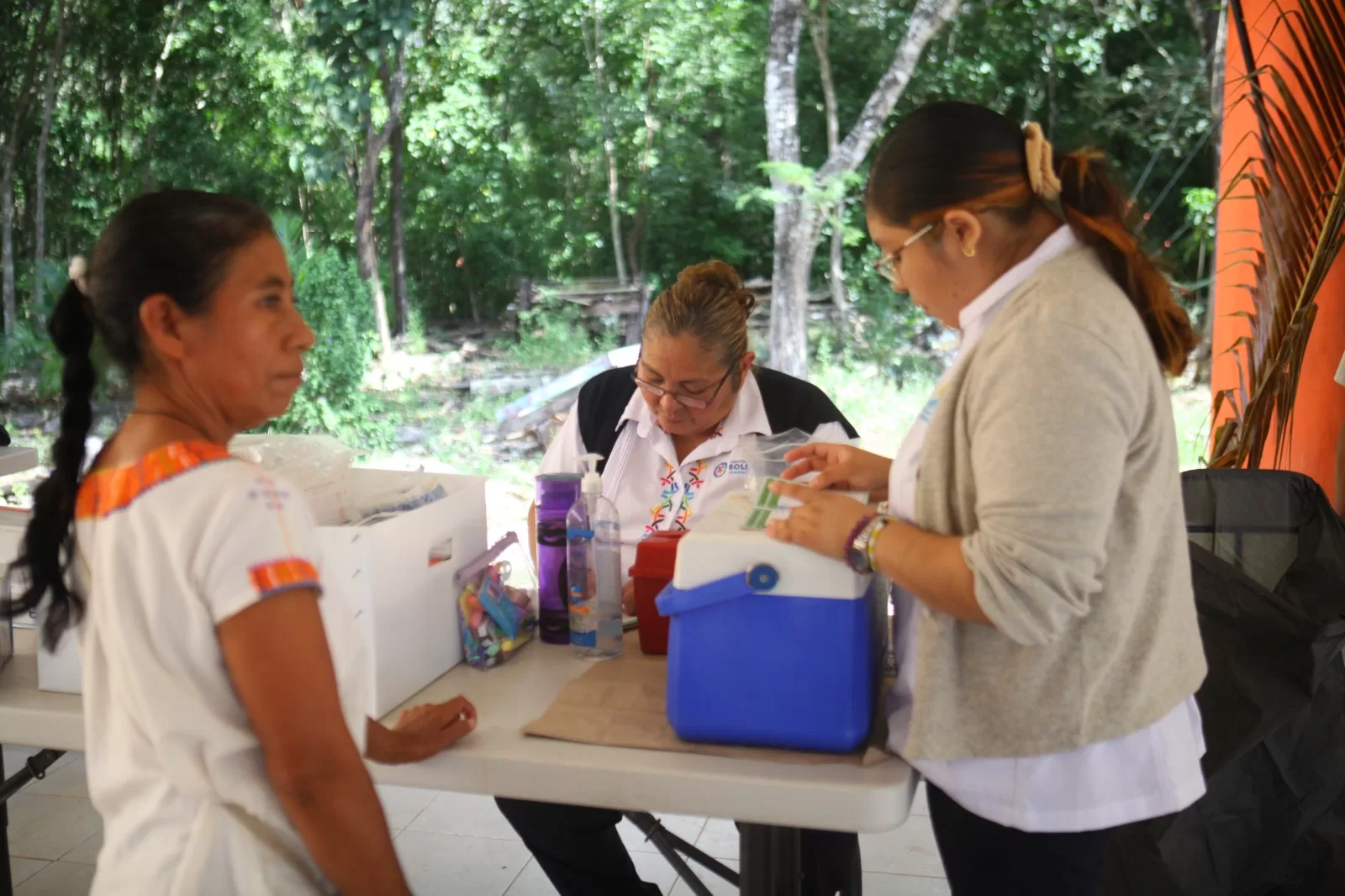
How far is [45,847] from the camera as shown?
108 inches

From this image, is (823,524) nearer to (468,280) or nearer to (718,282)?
(718,282)

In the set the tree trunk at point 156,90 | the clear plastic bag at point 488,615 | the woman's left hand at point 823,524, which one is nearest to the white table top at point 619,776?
the clear plastic bag at point 488,615

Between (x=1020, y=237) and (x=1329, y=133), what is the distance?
163 centimetres

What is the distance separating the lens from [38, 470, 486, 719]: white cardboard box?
4.49 feet

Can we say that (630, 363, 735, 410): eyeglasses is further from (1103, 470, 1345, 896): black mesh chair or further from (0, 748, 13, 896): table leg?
(0, 748, 13, 896): table leg

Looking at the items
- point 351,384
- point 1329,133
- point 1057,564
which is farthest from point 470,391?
point 1057,564

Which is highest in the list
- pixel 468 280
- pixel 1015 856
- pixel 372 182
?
pixel 372 182

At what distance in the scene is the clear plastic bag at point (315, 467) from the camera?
1.45 metres

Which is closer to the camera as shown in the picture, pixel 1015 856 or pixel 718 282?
pixel 1015 856

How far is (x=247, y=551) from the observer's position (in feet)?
3.00

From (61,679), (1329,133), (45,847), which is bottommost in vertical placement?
(45,847)

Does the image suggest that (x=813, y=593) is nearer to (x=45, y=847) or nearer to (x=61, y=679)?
(x=61, y=679)

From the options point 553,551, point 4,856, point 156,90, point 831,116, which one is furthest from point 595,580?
point 156,90

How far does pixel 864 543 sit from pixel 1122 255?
389mm
